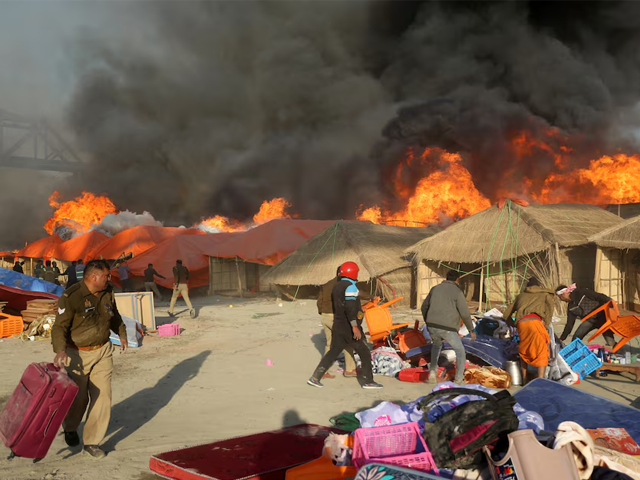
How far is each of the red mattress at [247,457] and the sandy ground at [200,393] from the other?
1.09ft

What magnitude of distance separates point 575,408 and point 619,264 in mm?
12287

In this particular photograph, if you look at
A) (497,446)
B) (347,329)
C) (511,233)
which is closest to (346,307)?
(347,329)

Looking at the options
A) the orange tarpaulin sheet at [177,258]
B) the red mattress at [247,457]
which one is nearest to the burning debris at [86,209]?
the orange tarpaulin sheet at [177,258]

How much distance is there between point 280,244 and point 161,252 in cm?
574

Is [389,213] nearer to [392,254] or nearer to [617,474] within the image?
[392,254]

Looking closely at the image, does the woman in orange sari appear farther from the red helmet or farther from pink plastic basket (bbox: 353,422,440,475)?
pink plastic basket (bbox: 353,422,440,475)

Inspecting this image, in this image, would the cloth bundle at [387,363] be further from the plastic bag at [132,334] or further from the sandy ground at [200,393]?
the plastic bag at [132,334]

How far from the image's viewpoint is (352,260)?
18.2 meters

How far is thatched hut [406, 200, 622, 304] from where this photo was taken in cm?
1462

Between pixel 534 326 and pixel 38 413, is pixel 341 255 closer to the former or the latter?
pixel 534 326

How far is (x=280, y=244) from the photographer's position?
2303 centimetres

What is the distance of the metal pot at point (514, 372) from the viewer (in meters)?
7.07

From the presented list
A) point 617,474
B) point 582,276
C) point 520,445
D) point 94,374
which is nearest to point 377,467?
point 520,445

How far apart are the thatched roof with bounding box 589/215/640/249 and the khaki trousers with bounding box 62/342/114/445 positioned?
1327cm
